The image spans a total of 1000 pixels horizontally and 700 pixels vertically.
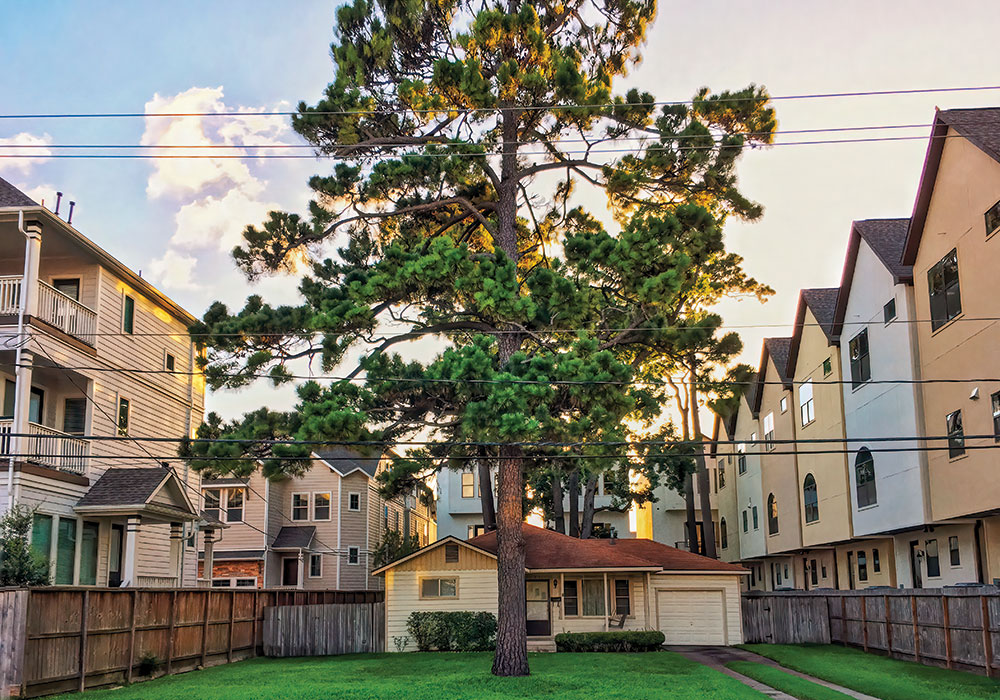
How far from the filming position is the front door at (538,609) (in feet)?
108

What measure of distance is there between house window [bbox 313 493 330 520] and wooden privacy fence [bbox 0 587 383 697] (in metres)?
17.9

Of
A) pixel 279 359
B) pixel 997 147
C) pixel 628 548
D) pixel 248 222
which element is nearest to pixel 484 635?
pixel 628 548

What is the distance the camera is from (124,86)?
20984mm

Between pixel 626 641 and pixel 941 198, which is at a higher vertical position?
pixel 941 198

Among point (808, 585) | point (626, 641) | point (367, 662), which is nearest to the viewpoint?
point (367, 662)

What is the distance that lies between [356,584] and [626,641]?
1947 centimetres

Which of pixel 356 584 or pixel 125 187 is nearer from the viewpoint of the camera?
pixel 125 187

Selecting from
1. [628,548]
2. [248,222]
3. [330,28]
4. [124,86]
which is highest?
[330,28]

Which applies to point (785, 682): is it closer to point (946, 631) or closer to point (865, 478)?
point (946, 631)

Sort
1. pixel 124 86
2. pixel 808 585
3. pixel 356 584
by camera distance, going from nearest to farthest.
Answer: pixel 124 86 < pixel 808 585 < pixel 356 584

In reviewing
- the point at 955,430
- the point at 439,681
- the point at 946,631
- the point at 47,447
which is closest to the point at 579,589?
the point at 439,681

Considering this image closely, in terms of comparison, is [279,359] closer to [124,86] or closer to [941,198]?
[124,86]

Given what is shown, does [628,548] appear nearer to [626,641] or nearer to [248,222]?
[626,641]

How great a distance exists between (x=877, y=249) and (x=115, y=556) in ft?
76.8
